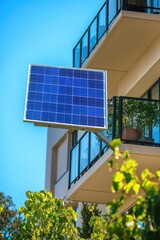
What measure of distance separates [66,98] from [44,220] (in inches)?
104

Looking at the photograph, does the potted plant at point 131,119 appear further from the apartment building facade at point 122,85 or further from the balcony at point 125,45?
the balcony at point 125,45

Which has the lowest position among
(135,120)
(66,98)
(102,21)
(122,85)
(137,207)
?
(137,207)

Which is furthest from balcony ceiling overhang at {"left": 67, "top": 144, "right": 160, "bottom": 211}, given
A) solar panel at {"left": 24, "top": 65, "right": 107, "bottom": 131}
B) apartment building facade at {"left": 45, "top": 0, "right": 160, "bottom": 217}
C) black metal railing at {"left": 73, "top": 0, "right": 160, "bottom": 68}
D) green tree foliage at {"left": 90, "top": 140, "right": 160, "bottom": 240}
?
green tree foliage at {"left": 90, "top": 140, "right": 160, "bottom": 240}

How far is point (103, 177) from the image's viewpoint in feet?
60.7

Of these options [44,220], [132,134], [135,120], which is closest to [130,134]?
[132,134]

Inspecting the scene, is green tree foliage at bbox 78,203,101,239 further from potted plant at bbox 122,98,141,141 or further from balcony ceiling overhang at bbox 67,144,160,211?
potted plant at bbox 122,98,141,141

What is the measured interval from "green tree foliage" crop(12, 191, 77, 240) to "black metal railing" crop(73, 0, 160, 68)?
18.2 ft

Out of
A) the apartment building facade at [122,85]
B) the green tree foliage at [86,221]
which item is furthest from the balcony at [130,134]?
the green tree foliage at [86,221]

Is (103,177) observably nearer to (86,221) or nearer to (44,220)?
(86,221)

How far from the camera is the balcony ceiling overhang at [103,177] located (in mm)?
16766

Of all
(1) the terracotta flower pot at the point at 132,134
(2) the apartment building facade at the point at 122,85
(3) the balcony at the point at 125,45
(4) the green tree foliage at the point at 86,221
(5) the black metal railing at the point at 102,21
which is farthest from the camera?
(4) the green tree foliage at the point at 86,221

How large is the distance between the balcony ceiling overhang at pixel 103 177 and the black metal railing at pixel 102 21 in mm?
3508

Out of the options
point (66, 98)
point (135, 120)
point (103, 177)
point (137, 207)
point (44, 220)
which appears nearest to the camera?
point (137, 207)

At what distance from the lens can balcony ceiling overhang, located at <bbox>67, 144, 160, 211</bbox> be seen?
16766 mm
